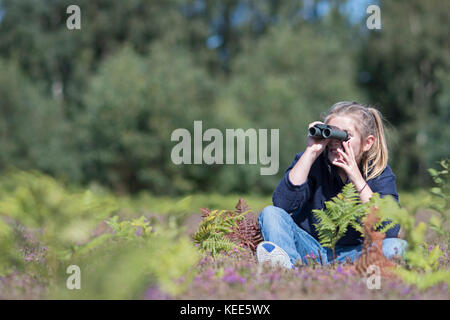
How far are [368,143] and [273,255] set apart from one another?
1.55 m

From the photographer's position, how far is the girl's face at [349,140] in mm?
4328

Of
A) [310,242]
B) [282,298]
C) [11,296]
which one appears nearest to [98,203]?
[11,296]

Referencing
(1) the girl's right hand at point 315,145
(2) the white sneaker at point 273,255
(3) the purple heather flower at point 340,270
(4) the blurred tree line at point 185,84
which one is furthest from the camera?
(4) the blurred tree line at point 185,84

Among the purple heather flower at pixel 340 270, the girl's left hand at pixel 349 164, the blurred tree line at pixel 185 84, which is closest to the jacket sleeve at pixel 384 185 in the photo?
the girl's left hand at pixel 349 164

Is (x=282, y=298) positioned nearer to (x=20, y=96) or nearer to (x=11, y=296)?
(x=11, y=296)

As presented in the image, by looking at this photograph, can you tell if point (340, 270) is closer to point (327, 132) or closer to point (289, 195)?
point (289, 195)

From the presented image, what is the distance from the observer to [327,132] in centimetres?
408

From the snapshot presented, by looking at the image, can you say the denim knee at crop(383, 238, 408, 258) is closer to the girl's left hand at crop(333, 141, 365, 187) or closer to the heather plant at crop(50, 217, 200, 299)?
the girl's left hand at crop(333, 141, 365, 187)

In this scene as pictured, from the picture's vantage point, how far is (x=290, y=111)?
2703 centimetres

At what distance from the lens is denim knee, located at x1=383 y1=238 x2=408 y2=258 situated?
11.8 ft

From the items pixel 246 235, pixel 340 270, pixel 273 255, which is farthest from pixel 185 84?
pixel 340 270

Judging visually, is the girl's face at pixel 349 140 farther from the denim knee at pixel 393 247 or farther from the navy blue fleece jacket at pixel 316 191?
the denim knee at pixel 393 247

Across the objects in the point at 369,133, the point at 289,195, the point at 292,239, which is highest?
the point at 369,133

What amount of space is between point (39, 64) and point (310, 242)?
33475 mm
